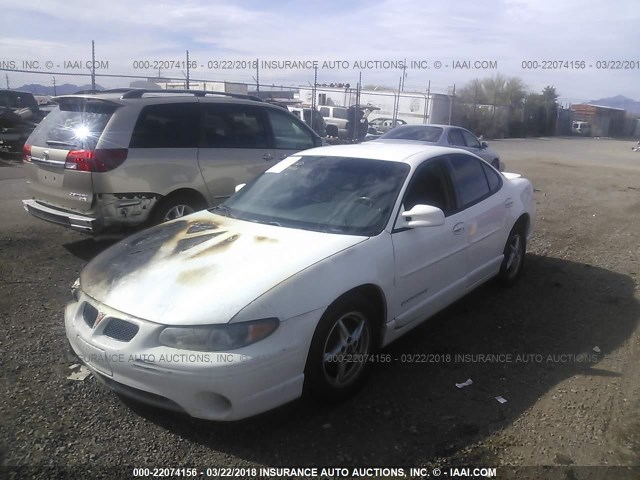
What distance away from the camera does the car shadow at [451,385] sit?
2.93 meters

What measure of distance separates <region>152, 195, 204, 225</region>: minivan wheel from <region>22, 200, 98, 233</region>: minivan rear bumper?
664 millimetres

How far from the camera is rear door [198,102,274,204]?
21.0ft

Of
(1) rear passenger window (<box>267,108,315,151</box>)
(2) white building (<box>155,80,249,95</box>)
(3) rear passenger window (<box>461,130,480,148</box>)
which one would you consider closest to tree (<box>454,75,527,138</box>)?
(2) white building (<box>155,80,249,95</box>)

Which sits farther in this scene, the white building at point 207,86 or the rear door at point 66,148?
the white building at point 207,86

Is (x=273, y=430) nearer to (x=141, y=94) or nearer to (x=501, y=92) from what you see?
(x=141, y=94)

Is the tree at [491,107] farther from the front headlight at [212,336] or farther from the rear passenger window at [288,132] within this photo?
the front headlight at [212,336]

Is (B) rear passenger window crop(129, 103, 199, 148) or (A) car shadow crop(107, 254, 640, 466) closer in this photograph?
(A) car shadow crop(107, 254, 640, 466)

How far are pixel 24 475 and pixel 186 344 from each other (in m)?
1.00

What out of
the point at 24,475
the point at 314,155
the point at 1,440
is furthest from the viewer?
the point at 314,155

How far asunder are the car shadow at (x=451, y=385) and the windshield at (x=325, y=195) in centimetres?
109

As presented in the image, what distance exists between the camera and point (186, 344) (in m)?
2.72

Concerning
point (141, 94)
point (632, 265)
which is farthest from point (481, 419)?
point (141, 94)

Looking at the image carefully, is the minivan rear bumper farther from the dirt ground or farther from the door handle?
the door handle

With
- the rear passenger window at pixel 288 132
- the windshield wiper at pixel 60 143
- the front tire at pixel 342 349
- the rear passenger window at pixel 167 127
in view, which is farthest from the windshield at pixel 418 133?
the front tire at pixel 342 349
